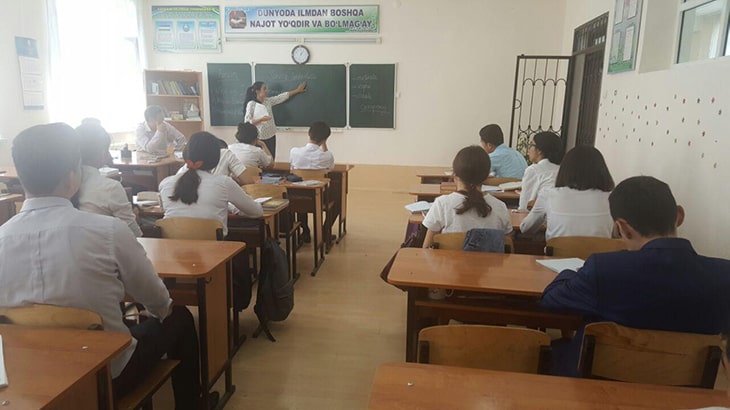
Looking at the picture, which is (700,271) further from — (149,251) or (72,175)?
(149,251)

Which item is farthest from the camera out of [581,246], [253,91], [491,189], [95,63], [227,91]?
[227,91]

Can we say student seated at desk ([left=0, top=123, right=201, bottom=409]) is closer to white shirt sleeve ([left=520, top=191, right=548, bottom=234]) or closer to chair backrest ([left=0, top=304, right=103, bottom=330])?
chair backrest ([left=0, top=304, right=103, bottom=330])

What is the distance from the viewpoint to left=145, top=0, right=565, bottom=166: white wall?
7094mm

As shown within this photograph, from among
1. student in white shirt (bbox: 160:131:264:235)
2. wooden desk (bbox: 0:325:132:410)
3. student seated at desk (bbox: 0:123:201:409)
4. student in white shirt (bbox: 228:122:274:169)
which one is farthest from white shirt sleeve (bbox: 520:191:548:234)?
student in white shirt (bbox: 228:122:274:169)

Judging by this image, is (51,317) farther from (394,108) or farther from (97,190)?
(394,108)

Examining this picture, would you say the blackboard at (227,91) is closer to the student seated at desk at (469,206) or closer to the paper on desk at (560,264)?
the student seated at desk at (469,206)

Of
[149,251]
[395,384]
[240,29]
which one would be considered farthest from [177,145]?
[395,384]

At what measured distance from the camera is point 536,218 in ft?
9.43

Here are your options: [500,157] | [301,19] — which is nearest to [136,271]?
[500,157]

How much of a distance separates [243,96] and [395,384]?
24.1ft

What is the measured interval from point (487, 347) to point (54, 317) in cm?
130

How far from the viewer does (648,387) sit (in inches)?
48.8

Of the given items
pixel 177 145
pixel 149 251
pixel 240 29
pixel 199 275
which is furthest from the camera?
pixel 240 29

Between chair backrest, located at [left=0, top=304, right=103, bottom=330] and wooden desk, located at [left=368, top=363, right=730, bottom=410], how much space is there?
0.90 meters
